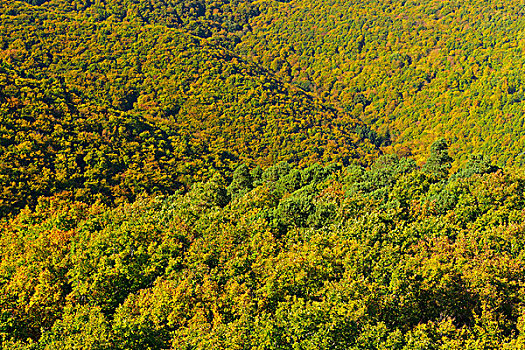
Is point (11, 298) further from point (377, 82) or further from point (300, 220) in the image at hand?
point (377, 82)

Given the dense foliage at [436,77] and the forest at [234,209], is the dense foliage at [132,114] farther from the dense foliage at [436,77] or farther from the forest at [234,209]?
the dense foliage at [436,77]

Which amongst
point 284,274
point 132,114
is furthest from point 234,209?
point 132,114

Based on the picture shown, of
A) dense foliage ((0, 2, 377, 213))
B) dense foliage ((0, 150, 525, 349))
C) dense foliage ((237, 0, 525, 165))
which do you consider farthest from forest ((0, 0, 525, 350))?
dense foliage ((237, 0, 525, 165))

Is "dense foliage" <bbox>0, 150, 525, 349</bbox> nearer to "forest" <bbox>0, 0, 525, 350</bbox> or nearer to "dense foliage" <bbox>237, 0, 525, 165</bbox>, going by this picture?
"forest" <bbox>0, 0, 525, 350</bbox>

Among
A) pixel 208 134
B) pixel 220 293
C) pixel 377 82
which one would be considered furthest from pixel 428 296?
pixel 377 82

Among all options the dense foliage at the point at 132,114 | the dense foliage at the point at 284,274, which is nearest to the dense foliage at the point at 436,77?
the dense foliage at the point at 132,114
